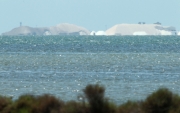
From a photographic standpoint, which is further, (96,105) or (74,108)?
(96,105)

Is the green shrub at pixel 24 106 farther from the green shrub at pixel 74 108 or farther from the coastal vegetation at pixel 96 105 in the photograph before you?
the green shrub at pixel 74 108

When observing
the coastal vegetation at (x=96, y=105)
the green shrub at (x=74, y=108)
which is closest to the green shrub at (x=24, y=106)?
the coastal vegetation at (x=96, y=105)

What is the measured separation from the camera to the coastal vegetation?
1228 centimetres

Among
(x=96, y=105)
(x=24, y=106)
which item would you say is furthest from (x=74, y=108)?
(x=24, y=106)

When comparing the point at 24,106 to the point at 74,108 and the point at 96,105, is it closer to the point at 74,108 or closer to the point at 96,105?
the point at 74,108

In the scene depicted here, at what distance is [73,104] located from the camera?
1262 centimetres

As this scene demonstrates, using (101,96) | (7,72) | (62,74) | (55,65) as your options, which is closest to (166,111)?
(101,96)

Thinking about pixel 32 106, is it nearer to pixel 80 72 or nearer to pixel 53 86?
pixel 53 86

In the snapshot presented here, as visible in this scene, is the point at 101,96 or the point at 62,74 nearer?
the point at 101,96

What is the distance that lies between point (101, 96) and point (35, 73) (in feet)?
69.6

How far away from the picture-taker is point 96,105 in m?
12.6

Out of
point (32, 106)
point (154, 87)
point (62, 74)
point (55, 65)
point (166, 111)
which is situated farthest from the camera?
point (55, 65)

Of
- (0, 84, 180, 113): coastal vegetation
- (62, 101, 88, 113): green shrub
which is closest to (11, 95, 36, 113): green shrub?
(0, 84, 180, 113): coastal vegetation

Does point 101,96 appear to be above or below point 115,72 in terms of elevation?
above
